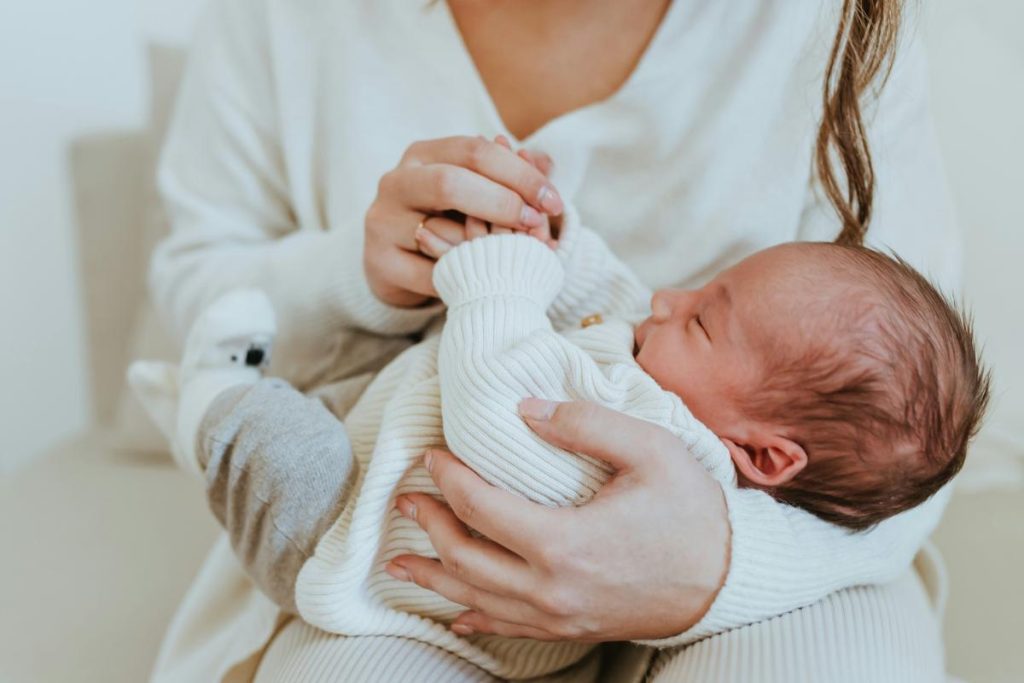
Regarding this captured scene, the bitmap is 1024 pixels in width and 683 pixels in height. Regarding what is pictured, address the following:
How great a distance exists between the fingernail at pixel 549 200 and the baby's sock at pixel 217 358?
31 centimetres

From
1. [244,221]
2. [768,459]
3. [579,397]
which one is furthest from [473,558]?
[244,221]

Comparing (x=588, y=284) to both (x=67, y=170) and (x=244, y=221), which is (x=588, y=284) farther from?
(x=67, y=170)

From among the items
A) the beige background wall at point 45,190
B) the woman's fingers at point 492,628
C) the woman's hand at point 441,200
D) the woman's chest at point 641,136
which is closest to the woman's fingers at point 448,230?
the woman's hand at point 441,200

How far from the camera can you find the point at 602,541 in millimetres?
695

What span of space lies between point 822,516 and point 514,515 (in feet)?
0.94

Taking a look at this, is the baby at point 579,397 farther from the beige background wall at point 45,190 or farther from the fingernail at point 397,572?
the beige background wall at point 45,190

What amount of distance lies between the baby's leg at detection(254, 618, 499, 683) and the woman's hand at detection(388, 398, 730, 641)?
0.28ft

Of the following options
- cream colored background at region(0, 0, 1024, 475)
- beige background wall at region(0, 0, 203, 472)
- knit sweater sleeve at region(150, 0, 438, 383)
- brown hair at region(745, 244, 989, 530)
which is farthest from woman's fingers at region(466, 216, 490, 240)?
beige background wall at region(0, 0, 203, 472)

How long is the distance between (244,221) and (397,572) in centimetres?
61

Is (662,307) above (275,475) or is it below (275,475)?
above

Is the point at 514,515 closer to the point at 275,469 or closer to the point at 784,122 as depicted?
the point at 275,469

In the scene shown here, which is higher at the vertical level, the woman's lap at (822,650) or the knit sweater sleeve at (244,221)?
the knit sweater sleeve at (244,221)

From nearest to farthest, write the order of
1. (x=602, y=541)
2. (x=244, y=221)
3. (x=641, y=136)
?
(x=602, y=541)
(x=641, y=136)
(x=244, y=221)

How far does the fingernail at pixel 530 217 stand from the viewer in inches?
33.9
